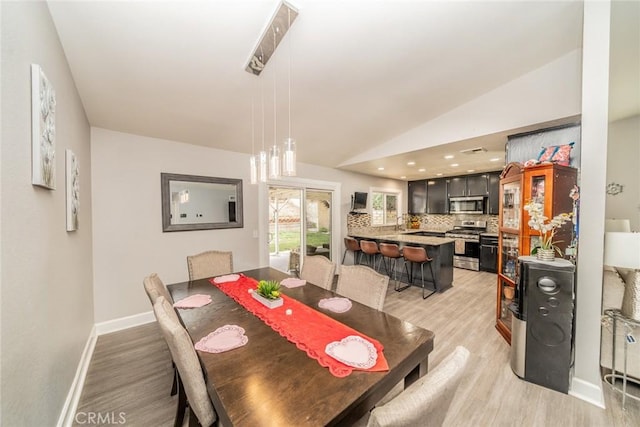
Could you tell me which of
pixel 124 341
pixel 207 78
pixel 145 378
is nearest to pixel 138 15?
pixel 207 78

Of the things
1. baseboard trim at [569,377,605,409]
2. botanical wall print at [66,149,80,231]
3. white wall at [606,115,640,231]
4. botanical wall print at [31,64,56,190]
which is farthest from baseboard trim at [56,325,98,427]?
white wall at [606,115,640,231]

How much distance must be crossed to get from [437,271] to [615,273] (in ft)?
6.98

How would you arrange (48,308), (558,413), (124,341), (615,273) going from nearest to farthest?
(48,308) → (558,413) → (615,273) → (124,341)

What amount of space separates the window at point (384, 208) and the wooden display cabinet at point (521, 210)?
317cm

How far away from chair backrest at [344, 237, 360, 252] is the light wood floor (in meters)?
1.81

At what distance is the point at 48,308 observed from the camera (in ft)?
4.09

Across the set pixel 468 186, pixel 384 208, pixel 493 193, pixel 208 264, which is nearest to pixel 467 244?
pixel 493 193

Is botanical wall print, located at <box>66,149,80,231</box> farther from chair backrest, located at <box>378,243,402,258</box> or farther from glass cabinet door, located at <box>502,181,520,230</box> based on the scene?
glass cabinet door, located at <box>502,181,520,230</box>

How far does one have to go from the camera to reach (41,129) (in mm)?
1096

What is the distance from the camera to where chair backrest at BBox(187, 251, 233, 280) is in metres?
2.63

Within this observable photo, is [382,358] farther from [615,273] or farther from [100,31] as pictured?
[100,31]

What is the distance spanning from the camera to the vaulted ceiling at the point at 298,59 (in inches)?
63.0

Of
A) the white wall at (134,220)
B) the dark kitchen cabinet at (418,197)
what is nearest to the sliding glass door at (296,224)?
the white wall at (134,220)

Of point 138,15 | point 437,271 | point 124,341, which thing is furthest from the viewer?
point 437,271
